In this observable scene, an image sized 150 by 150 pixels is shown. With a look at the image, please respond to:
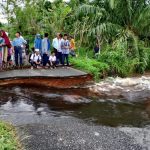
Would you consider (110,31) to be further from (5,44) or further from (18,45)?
(5,44)

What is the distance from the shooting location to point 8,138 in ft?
26.4

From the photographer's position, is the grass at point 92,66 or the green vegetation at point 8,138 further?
the grass at point 92,66

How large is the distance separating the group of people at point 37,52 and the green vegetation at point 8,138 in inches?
230

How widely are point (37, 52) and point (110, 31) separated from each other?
16.6ft

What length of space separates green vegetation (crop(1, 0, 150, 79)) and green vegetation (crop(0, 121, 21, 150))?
24.6ft

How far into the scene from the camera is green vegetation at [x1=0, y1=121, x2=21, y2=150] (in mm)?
7348

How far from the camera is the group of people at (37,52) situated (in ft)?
47.7

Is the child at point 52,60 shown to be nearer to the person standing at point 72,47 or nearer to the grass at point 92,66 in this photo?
the grass at point 92,66

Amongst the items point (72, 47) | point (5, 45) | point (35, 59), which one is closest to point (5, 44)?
point (5, 45)

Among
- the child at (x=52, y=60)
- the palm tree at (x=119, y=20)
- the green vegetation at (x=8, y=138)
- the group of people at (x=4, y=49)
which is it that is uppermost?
the palm tree at (x=119, y=20)

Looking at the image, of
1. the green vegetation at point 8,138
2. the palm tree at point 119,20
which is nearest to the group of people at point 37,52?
the palm tree at point 119,20

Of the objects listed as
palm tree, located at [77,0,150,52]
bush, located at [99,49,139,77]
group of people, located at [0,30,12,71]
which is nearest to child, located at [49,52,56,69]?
group of people, located at [0,30,12,71]

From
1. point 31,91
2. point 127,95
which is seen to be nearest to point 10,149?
point 31,91

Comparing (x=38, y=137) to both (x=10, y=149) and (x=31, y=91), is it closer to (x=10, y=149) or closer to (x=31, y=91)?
(x=10, y=149)
